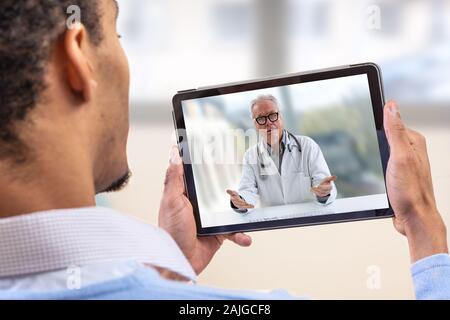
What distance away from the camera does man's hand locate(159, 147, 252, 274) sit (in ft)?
2.62

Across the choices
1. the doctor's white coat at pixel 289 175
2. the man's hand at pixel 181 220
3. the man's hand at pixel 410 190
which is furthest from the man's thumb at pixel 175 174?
the man's hand at pixel 410 190

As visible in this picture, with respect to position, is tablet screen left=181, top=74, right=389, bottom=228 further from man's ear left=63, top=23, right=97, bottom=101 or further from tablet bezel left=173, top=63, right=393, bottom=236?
man's ear left=63, top=23, right=97, bottom=101

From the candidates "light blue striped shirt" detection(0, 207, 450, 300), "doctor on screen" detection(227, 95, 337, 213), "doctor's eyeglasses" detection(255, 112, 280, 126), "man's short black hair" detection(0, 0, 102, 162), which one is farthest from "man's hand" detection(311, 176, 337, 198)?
"man's short black hair" detection(0, 0, 102, 162)

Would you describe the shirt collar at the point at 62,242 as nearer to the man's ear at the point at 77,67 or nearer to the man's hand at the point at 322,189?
the man's ear at the point at 77,67

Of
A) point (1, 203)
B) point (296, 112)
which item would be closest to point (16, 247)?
point (1, 203)

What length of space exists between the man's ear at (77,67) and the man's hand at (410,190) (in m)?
0.40

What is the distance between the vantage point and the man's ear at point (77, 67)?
46 centimetres

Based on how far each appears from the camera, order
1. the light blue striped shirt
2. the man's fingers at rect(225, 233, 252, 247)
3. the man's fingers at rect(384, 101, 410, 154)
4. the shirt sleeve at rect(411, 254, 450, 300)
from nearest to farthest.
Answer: the light blue striped shirt → the shirt sleeve at rect(411, 254, 450, 300) → the man's fingers at rect(384, 101, 410, 154) → the man's fingers at rect(225, 233, 252, 247)

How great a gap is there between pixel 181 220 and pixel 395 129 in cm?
32

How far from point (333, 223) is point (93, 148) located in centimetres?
37

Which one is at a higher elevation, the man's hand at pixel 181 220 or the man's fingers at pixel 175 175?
the man's fingers at pixel 175 175

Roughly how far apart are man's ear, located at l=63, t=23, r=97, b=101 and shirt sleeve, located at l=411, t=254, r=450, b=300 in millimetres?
377

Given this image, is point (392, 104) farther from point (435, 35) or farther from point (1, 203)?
point (1, 203)

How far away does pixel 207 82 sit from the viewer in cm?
96
